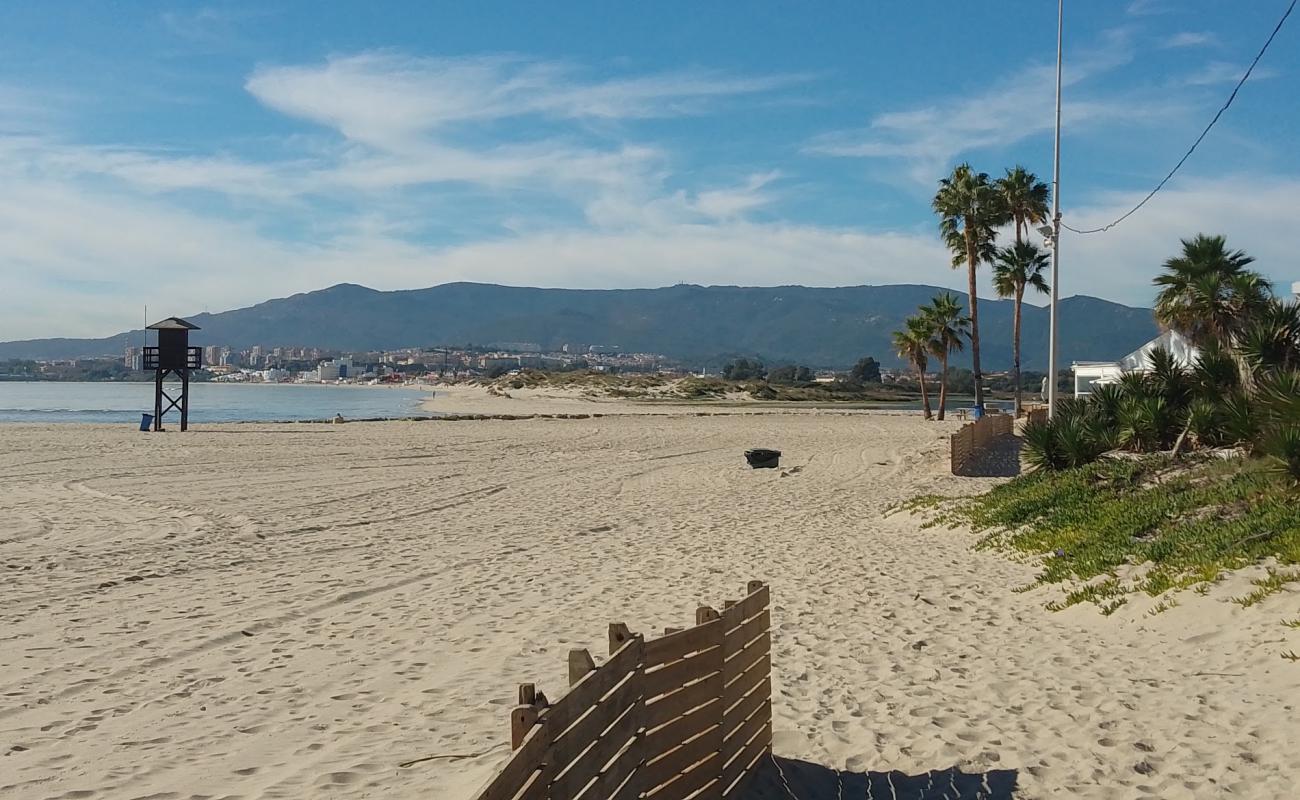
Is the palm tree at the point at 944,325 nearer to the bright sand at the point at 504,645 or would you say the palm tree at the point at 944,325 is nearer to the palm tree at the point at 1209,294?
the palm tree at the point at 1209,294

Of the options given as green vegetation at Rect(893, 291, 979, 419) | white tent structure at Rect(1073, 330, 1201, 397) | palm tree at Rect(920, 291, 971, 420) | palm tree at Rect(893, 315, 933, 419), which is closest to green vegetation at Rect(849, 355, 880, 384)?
Result: palm tree at Rect(893, 315, 933, 419)

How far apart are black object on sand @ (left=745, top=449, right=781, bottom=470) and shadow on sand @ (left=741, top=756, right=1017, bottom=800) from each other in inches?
722

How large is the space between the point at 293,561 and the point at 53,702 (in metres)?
5.47

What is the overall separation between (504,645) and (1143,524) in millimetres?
6896

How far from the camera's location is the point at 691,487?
20688 millimetres

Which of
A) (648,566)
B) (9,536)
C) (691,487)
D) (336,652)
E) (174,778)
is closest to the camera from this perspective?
(174,778)

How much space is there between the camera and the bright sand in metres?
5.52

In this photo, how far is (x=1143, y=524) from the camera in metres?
11.0

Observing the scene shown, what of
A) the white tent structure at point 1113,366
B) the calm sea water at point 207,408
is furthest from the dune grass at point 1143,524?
the calm sea water at point 207,408

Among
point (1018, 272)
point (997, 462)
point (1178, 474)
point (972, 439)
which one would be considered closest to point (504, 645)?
point (1178, 474)

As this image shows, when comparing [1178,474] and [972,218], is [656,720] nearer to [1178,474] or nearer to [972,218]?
[1178,474]

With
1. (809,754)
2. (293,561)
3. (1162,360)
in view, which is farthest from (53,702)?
(1162,360)

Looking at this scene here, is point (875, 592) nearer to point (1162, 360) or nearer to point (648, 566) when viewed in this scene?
point (648, 566)

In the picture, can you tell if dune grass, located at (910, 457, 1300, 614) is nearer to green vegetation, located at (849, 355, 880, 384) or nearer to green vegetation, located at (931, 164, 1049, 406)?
green vegetation, located at (931, 164, 1049, 406)
